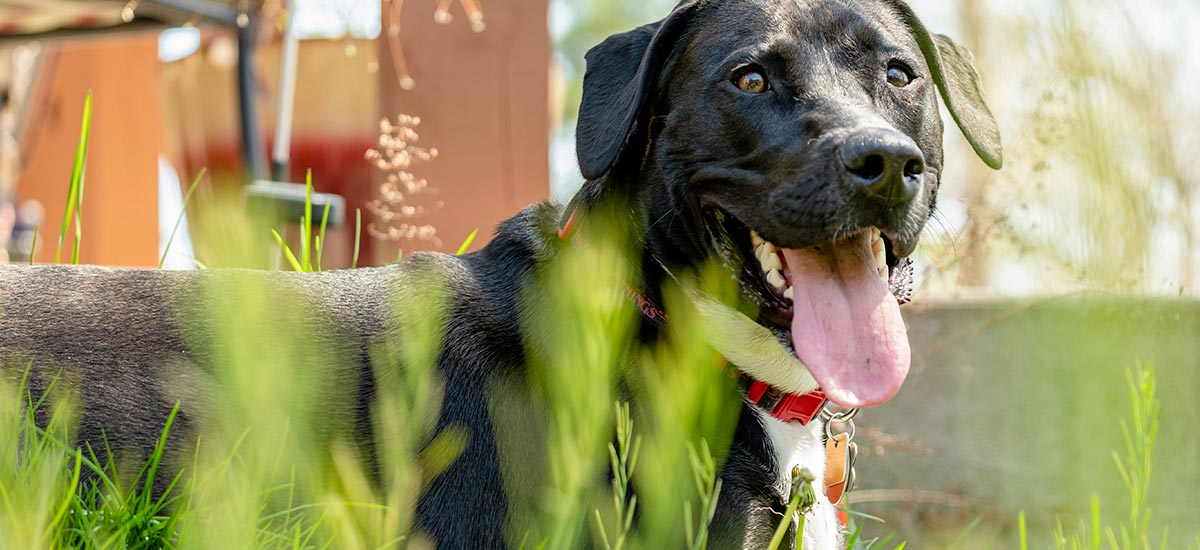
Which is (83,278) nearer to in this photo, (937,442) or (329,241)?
(937,442)

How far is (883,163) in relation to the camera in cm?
220

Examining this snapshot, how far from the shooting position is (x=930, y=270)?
12.4ft

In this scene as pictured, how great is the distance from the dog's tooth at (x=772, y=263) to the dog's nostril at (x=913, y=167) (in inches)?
12.2

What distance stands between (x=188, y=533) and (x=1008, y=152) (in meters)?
3.21

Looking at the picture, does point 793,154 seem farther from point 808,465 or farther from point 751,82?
point 808,465

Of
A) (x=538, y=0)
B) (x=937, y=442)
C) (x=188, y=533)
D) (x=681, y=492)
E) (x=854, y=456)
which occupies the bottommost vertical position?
(x=937, y=442)

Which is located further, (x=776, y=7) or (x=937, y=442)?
(x=937, y=442)

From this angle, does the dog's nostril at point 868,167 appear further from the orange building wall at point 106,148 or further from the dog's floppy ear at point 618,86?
the orange building wall at point 106,148

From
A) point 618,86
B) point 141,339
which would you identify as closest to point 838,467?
point 618,86

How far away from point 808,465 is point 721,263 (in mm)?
455

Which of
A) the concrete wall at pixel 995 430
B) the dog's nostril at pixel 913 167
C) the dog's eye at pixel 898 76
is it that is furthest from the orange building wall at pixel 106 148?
the dog's nostril at pixel 913 167

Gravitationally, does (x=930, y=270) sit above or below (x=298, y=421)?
below

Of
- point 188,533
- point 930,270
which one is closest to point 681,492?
point 188,533

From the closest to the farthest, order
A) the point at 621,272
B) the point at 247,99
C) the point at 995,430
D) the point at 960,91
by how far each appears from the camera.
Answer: the point at 621,272 < the point at 960,91 < the point at 995,430 < the point at 247,99
